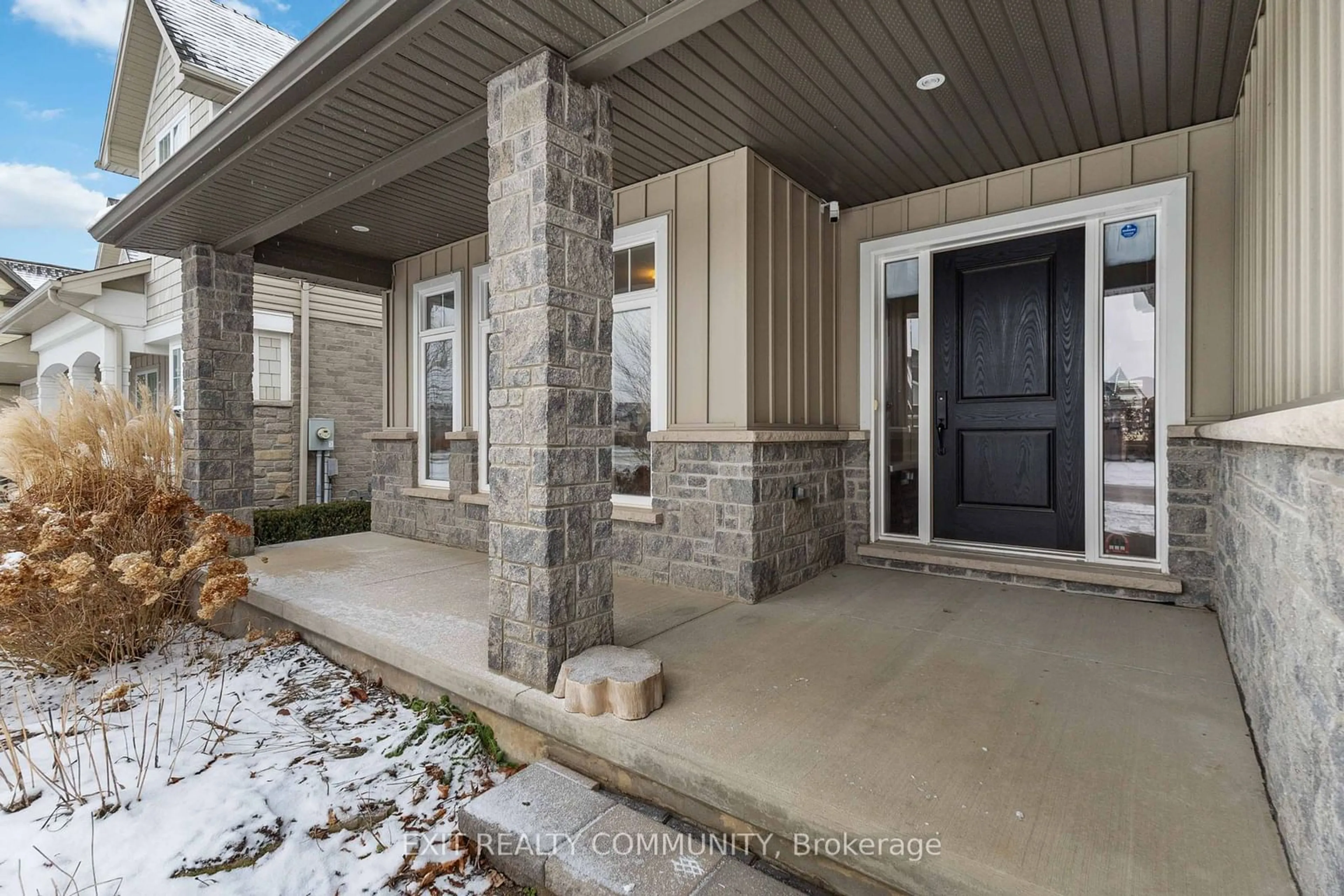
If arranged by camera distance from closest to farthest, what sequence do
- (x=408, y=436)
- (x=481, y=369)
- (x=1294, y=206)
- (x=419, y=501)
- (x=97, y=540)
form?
1. (x=1294, y=206)
2. (x=97, y=540)
3. (x=481, y=369)
4. (x=419, y=501)
5. (x=408, y=436)

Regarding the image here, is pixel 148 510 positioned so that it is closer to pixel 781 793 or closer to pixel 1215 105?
pixel 781 793

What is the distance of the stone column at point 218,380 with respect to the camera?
4.81m

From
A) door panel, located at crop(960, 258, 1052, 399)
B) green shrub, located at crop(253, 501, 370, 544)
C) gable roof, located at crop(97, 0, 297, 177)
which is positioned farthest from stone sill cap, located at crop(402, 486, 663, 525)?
gable roof, located at crop(97, 0, 297, 177)

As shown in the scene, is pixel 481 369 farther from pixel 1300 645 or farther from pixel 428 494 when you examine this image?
pixel 1300 645

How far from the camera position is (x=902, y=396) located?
4.29m

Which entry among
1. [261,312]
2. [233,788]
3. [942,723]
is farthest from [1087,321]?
[261,312]

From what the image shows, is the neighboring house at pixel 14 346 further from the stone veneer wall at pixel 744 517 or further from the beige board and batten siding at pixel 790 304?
the beige board and batten siding at pixel 790 304

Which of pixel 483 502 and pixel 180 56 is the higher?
pixel 180 56

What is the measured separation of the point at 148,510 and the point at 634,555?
284 centimetres

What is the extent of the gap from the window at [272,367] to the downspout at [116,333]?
1621 mm

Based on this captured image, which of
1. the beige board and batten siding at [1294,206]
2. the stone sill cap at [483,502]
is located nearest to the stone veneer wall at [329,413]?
the stone sill cap at [483,502]

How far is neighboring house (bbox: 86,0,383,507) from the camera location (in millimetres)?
→ 7125

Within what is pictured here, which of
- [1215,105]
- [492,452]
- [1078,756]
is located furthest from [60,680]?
[1215,105]

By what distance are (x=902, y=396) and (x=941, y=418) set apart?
31 cm
